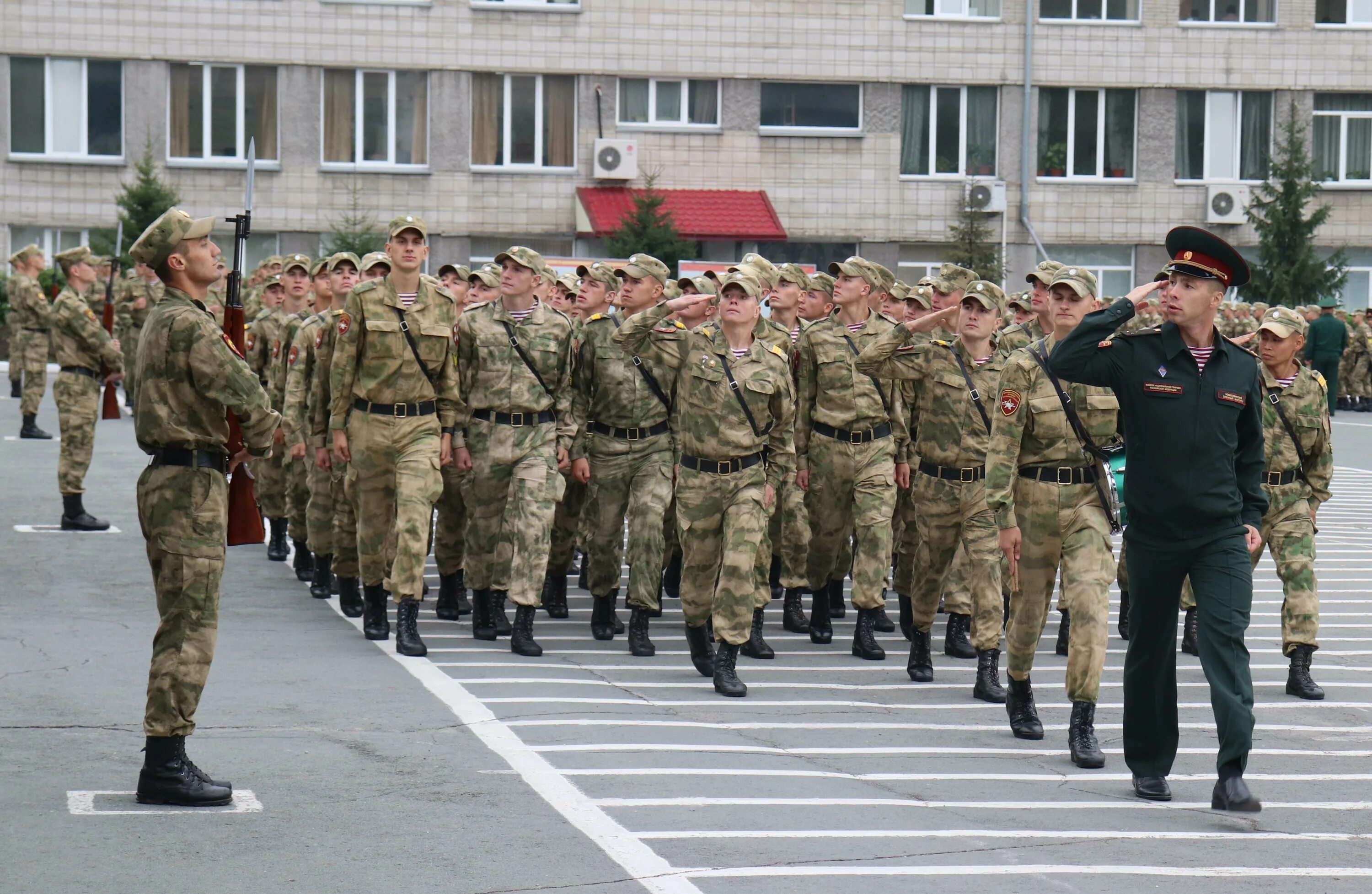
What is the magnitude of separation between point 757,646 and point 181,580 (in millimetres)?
4697

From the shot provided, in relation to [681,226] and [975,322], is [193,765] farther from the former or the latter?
[681,226]

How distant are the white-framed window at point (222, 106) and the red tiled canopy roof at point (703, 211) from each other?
6561 mm

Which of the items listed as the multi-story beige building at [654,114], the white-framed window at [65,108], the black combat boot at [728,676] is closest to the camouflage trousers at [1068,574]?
the black combat boot at [728,676]

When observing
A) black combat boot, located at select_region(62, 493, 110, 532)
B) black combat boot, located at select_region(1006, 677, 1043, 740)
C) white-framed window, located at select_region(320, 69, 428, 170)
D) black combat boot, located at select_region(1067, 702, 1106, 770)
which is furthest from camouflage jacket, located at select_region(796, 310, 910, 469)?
white-framed window, located at select_region(320, 69, 428, 170)

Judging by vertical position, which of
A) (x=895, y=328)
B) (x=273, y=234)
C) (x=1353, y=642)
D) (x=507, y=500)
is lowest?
(x=1353, y=642)

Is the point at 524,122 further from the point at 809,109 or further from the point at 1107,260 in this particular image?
the point at 1107,260

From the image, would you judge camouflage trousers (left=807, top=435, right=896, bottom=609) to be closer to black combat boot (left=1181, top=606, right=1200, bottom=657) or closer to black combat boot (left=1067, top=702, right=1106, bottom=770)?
black combat boot (left=1181, top=606, right=1200, bottom=657)

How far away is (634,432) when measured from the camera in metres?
11.8

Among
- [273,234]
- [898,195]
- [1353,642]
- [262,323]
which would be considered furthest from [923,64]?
[1353,642]

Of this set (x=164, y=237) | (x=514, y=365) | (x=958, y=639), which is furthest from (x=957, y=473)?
(x=164, y=237)

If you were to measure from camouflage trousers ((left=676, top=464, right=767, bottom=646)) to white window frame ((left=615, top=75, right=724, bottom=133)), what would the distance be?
29395 millimetres

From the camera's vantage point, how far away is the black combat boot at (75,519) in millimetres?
15836

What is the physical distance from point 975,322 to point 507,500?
307 cm

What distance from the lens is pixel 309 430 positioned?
41.6 ft
